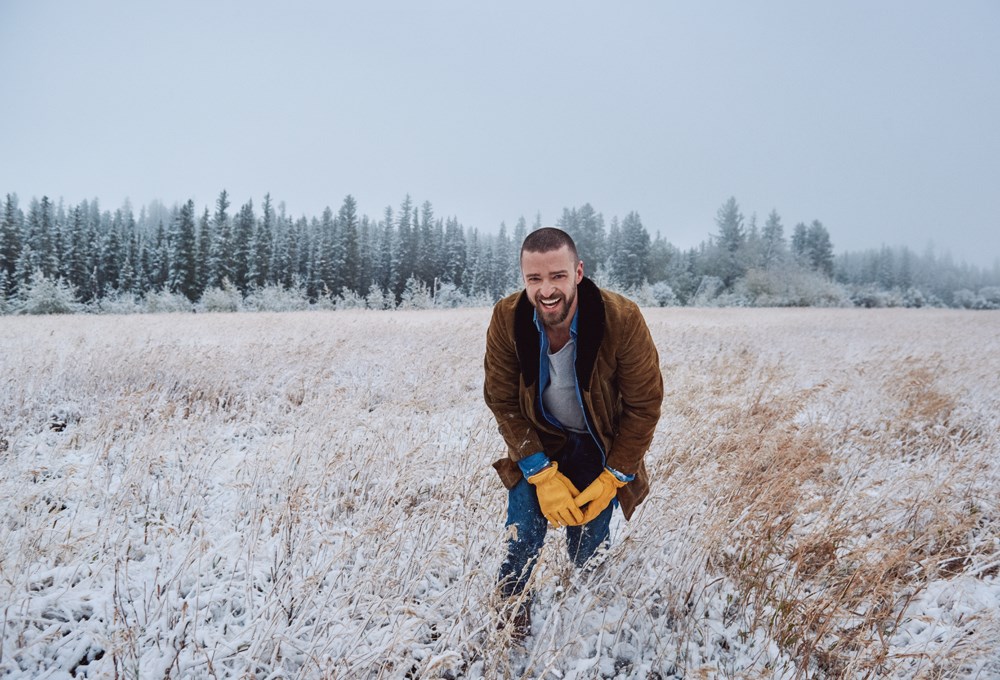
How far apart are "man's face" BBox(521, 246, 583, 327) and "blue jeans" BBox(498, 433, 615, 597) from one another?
0.79 meters

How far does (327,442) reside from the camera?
3.82 metres

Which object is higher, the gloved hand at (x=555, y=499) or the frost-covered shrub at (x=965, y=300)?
the frost-covered shrub at (x=965, y=300)

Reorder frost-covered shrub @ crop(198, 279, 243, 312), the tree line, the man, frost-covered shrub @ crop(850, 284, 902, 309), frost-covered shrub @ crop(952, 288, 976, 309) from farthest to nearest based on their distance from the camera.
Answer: frost-covered shrub @ crop(952, 288, 976, 309) < frost-covered shrub @ crop(850, 284, 902, 309) < the tree line < frost-covered shrub @ crop(198, 279, 243, 312) < the man

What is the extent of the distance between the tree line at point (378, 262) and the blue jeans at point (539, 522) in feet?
108

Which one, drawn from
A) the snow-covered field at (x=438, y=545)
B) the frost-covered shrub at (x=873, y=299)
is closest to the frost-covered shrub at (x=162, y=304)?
the snow-covered field at (x=438, y=545)

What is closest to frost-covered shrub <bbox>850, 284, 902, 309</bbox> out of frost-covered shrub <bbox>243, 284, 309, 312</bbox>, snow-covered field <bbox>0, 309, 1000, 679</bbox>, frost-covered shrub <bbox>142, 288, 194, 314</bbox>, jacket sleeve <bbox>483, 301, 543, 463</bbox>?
snow-covered field <bbox>0, 309, 1000, 679</bbox>

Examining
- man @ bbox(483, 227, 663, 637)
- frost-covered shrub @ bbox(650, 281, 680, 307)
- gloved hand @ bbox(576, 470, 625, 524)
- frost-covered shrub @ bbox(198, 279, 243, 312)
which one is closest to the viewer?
man @ bbox(483, 227, 663, 637)

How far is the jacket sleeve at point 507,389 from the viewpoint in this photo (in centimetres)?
218

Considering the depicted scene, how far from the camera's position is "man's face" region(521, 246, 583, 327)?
191 cm

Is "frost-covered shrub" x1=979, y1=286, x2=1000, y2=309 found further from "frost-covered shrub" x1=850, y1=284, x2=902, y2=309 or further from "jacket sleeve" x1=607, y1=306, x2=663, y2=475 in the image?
"jacket sleeve" x1=607, y1=306, x2=663, y2=475

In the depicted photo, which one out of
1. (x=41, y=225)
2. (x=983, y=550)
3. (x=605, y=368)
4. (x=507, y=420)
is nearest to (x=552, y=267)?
(x=605, y=368)

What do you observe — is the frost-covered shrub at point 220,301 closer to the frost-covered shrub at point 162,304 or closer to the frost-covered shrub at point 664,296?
the frost-covered shrub at point 162,304

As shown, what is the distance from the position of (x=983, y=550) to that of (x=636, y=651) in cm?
294

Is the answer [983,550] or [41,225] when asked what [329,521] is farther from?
[41,225]
